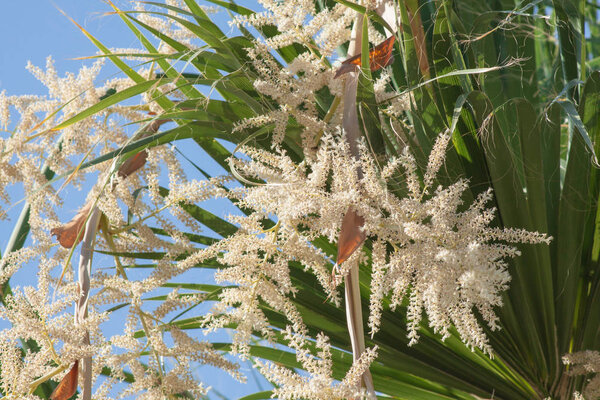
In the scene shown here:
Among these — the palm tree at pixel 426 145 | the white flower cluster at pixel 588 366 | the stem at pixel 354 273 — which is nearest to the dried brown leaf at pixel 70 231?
the palm tree at pixel 426 145

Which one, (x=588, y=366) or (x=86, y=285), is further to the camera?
(x=588, y=366)

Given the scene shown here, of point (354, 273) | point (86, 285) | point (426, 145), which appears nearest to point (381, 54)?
point (426, 145)

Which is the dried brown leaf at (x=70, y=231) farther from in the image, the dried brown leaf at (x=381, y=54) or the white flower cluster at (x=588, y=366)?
the white flower cluster at (x=588, y=366)

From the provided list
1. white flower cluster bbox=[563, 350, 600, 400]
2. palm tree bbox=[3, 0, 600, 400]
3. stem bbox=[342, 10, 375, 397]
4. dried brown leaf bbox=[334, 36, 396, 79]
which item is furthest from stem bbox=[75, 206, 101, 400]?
white flower cluster bbox=[563, 350, 600, 400]

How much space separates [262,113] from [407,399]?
2.99ft

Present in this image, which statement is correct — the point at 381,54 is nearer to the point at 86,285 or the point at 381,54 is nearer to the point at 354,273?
the point at 354,273

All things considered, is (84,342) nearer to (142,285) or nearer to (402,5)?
(142,285)

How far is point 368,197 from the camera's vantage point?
940mm

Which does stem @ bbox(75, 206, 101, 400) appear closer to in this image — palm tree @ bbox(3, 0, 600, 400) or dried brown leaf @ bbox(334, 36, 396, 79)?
palm tree @ bbox(3, 0, 600, 400)

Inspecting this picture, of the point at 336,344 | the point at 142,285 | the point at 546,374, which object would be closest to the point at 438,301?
the point at 142,285

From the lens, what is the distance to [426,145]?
55.3 inches

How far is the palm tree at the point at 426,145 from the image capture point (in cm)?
125

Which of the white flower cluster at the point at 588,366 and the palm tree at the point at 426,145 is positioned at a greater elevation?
the palm tree at the point at 426,145

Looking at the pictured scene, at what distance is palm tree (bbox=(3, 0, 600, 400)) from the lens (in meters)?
1.25
